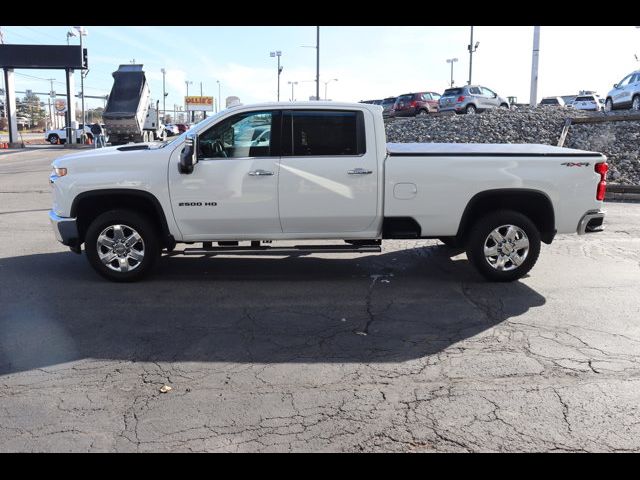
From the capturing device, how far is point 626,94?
23.4m

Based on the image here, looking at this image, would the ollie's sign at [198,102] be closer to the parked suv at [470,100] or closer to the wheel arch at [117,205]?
the parked suv at [470,100]

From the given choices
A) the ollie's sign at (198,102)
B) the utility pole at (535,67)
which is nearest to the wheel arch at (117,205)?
the utility pole at (535,67)

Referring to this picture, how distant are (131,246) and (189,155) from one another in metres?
1.24

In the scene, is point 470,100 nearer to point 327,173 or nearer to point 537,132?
point 537,132

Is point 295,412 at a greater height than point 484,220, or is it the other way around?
point 484,220

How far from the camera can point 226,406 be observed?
3762mm

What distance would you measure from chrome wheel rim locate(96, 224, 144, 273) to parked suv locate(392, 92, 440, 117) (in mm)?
29393

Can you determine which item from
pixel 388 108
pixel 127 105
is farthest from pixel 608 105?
pixel 127 105

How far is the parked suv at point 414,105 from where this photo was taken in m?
34.1

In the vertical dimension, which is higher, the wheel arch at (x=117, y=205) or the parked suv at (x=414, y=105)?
the parked suv at (x=414, y=105)

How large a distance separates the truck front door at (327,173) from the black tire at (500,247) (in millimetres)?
1195
